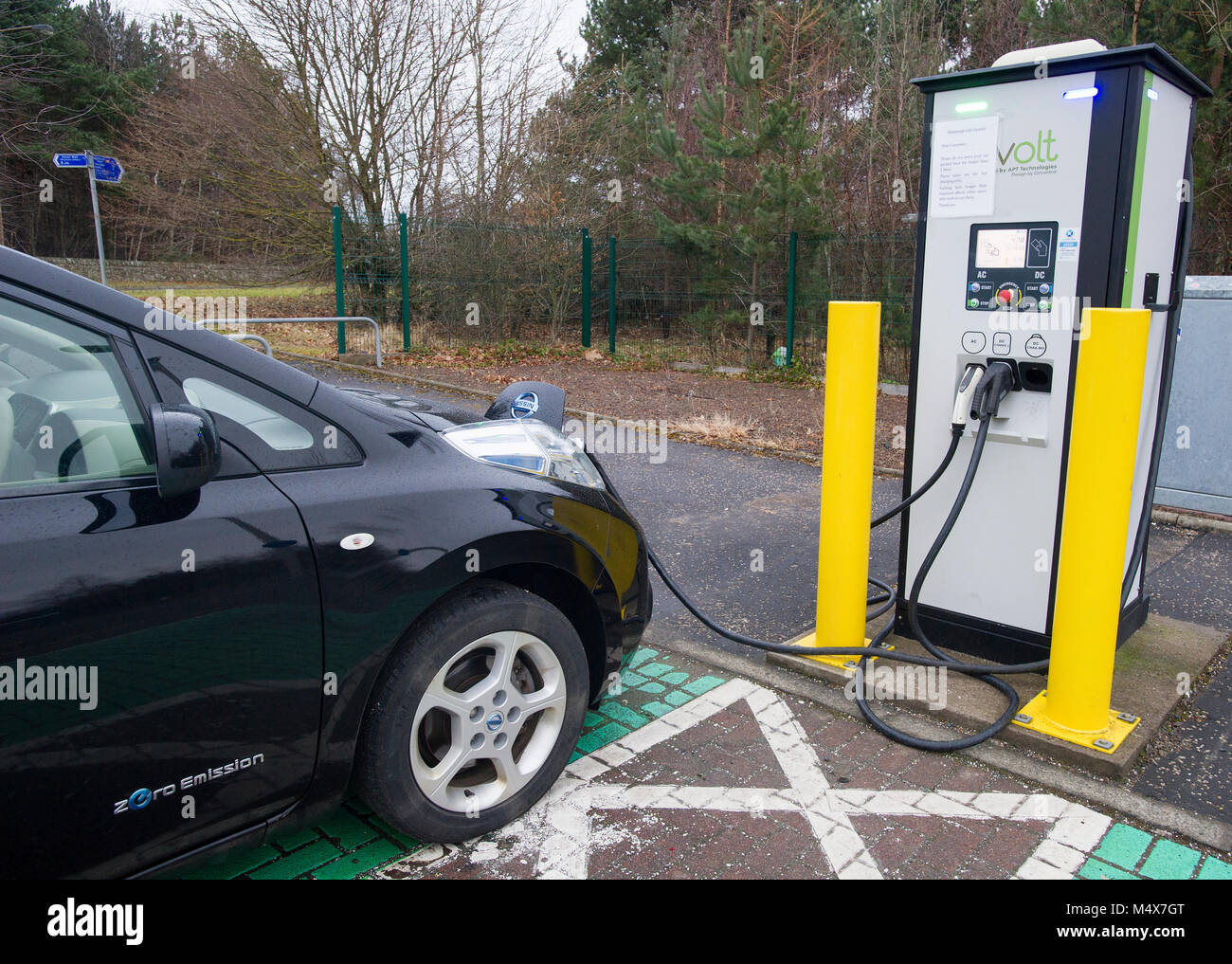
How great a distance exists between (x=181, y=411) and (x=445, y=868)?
1.52 metres

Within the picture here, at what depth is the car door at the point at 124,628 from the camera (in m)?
1.90

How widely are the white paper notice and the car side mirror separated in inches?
121

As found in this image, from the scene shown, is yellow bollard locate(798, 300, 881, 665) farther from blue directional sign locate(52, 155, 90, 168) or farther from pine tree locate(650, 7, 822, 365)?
blue directional sign locate(52, 155, 90, 168)

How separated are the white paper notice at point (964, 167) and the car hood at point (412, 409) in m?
2.16

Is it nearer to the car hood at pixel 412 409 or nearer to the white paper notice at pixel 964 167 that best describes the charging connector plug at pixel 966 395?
the white paper notice at pixel 964 167

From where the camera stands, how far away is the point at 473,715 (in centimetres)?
274

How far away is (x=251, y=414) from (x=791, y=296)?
466 inches

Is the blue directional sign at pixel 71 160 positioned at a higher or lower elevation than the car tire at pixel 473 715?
higher

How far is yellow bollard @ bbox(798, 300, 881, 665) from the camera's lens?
3742mm
